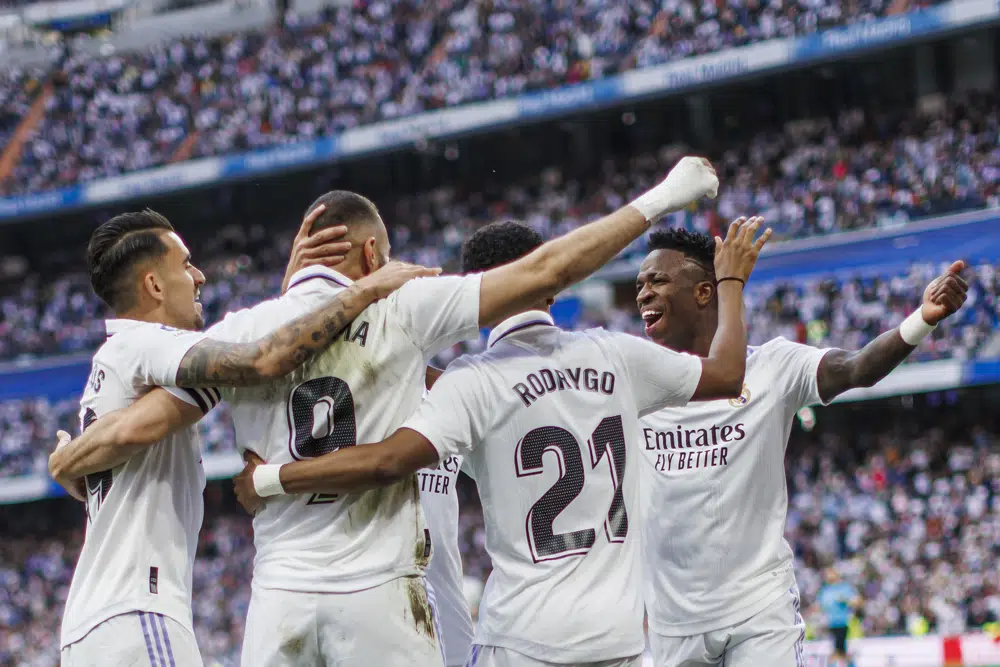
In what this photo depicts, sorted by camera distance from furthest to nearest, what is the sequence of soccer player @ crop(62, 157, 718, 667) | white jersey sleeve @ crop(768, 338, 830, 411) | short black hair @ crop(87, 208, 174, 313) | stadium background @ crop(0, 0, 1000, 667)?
stadium background @ crop(0, 0, 1000, 667), white jersey sleeve @ crop(768, 338, 830, 411), short black hair @ crop(87, 208, 174, 313), soccer player @ crop(62, 157, 718, 667)

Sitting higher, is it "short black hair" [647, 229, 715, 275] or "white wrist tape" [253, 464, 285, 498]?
"short black hair" [647, 229, 715, 275]

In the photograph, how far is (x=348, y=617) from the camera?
3.71m

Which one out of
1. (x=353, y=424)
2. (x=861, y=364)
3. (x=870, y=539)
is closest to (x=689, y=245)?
(x=861, y=364)

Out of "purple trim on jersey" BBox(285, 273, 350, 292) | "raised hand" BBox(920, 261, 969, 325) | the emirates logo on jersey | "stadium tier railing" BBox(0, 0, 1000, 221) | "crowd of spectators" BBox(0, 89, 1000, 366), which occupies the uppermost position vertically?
"stadium tier railing" BBox(0, 0, 1000, 221)

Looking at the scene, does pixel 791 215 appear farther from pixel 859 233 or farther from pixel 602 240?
pixel 602 240

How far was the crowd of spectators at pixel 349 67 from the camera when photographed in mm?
26547

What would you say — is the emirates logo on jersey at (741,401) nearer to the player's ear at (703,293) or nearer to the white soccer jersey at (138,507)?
the player's ear at (703,293)

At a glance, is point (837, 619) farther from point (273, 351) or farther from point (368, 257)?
point (273, 351)

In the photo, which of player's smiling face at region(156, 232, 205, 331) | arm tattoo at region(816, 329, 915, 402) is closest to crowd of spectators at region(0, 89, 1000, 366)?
arm tattoo at region(816, 329, 915, 402)

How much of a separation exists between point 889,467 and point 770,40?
971cm

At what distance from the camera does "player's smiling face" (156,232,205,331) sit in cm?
425

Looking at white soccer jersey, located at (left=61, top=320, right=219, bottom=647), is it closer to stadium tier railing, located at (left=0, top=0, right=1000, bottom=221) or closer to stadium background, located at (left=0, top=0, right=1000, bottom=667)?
stadium background, located at (left=0, top=0, right=1000, bottom=667)

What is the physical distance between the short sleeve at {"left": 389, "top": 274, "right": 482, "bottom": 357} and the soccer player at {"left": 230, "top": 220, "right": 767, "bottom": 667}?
0.52 feet

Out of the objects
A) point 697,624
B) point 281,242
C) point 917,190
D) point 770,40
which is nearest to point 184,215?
point 281,242
